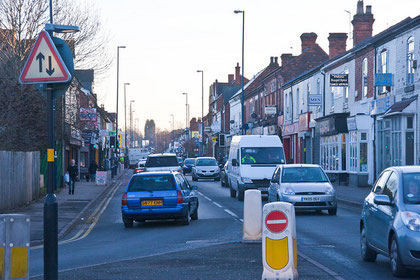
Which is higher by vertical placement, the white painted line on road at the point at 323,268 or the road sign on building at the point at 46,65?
the road sign on building at the point at 46,65

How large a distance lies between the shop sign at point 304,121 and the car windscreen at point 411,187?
3825cm

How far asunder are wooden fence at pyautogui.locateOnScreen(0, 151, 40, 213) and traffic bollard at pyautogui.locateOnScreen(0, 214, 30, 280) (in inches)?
553

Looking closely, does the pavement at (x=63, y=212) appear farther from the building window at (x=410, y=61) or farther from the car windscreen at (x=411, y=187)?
the building window at (x=410, y=61)

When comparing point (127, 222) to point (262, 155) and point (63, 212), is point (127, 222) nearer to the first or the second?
point (63, 212)

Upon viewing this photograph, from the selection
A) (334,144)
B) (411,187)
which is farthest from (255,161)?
(411,187)

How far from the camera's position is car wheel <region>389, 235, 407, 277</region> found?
30.6 ft

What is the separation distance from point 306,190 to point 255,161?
7.20m

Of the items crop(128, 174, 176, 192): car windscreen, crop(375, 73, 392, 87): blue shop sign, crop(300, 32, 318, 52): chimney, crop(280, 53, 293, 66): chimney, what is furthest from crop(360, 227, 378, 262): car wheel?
crop(280, 53, 293, 66): chimney

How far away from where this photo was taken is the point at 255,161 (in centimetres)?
2780

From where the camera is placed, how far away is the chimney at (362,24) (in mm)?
41062

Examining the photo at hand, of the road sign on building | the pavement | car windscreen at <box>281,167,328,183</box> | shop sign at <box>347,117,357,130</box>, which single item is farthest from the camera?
shop sign at <box>347,117,357,130</box>

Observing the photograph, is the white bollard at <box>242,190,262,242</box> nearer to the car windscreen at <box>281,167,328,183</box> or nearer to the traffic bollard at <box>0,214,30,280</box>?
the traffic bollard at <box>0,214,30,280</box>

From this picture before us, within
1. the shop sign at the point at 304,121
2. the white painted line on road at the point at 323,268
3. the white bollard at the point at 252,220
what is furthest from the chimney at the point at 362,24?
the white painted line on road at the point at 323,268

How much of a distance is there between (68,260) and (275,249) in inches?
195
